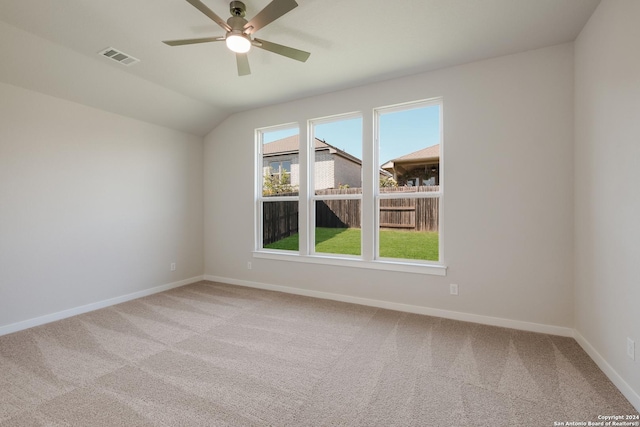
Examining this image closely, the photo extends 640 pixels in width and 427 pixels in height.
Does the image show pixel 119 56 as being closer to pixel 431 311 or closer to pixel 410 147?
pixel 410 147

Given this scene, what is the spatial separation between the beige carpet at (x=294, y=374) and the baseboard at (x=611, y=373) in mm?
43

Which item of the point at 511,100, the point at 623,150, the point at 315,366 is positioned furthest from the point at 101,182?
the point at 623,150

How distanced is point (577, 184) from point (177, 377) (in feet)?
12.8

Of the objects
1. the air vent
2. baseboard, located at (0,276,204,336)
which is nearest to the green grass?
baseboard, located at (0,276,204,336)

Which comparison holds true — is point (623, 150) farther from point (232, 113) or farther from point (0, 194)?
point (0, 194)

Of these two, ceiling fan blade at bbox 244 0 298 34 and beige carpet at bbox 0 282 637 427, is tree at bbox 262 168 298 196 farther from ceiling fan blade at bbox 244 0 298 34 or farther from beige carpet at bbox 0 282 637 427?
ceiling fan blade at bbox 244 0 298 34

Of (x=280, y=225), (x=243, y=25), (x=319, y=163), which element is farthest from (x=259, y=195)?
(x=243, y=25)

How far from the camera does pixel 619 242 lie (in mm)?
2014

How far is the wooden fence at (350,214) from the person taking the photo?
3584mm

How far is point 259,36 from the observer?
2752mm

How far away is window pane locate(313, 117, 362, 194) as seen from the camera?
13.0 ft

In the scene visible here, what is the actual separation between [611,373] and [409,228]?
6.95 feet

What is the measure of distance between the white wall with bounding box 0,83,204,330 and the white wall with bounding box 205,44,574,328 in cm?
311

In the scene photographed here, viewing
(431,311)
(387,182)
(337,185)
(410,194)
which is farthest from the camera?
(337,185)
